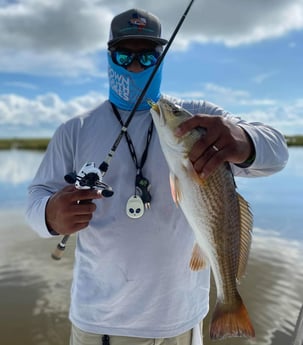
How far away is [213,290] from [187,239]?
177 inches

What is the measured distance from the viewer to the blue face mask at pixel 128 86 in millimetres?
2762

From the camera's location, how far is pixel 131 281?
247 cm

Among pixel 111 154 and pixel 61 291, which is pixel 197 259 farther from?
pixel 61 291

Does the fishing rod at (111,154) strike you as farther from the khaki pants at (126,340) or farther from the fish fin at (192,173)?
the khaki pants at (126,340)

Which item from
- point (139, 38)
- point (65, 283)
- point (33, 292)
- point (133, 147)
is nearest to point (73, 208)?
point (133, 147)

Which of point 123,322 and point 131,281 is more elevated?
point 131,281

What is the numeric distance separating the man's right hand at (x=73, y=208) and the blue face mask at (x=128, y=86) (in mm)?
793

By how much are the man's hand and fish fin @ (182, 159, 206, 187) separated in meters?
0.08

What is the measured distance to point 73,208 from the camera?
2.21 meters

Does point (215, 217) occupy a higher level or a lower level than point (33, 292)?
higher

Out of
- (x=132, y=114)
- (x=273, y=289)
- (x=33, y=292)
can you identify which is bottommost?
(x=33, y=292)

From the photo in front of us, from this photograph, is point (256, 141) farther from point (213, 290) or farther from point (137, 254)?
point (213, 290)

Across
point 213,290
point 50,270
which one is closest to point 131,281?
point 213,290

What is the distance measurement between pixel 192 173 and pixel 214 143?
0.84 ft
